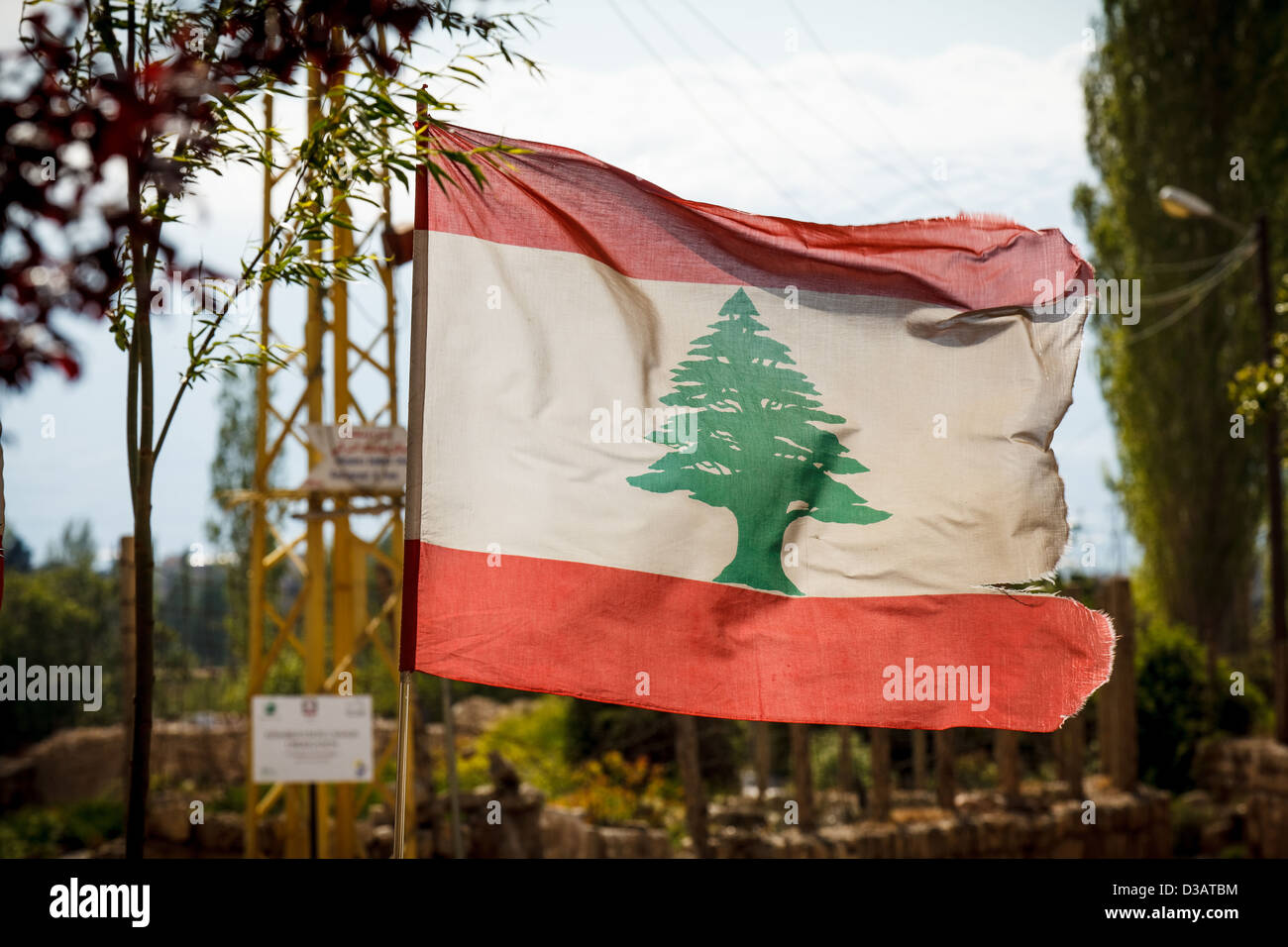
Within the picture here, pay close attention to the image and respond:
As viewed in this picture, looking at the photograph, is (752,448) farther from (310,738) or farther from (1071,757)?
(1071,757)

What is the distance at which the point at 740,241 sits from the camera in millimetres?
4301

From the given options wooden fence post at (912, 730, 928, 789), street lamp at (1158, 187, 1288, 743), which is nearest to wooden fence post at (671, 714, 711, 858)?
wooden fence post at (912, 730, 928, 789)

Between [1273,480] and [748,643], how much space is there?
13722 mm

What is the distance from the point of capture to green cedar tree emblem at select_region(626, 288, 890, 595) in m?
4.12

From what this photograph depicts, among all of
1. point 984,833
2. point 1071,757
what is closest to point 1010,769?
point 1071,757

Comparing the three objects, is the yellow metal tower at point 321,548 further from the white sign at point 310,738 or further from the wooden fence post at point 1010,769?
the wooden fence post at point 1010,769

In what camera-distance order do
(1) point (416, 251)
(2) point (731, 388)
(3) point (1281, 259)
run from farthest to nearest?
(3) point (1281, 259) < (2) point (731, 388) < (1) point (416, 251)

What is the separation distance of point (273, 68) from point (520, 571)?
173cm

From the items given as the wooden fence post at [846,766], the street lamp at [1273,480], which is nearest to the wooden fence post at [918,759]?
the wooden fence post at [846,766]

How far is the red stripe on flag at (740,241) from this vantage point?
13.5ft

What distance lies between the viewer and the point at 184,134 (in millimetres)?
3580

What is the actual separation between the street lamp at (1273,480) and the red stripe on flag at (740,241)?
1082 centimetres
